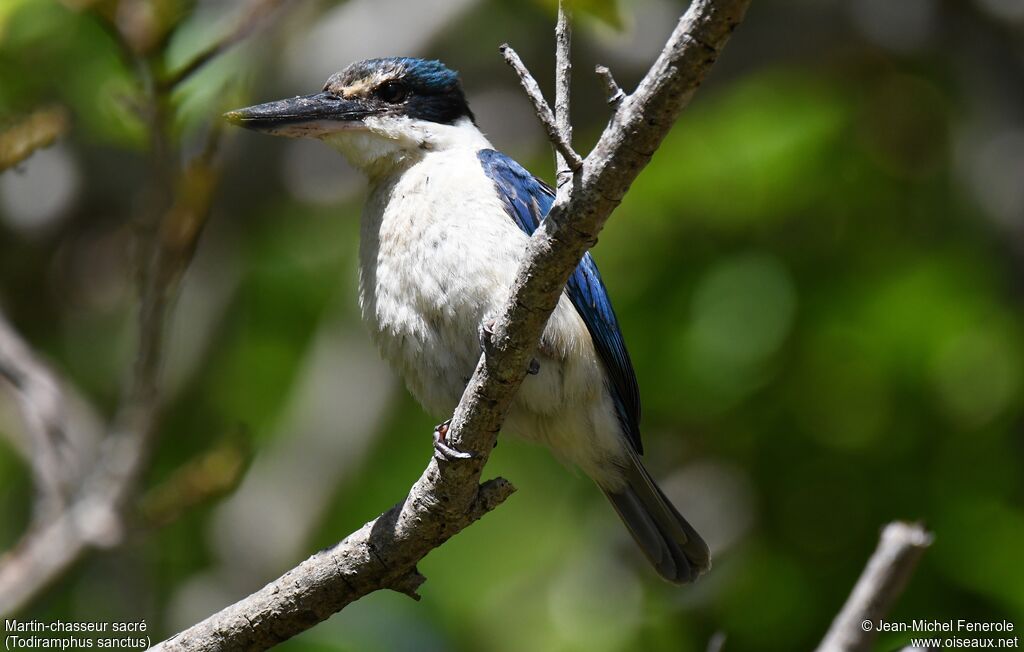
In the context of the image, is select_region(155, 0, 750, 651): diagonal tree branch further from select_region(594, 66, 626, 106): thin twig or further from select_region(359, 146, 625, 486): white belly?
select_region(359, 146, 625, 486): white belly

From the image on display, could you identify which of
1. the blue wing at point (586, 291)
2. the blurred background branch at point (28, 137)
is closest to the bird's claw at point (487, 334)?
the blue wing at point (586, 291)

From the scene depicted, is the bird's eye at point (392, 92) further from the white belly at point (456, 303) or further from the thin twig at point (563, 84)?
the thin twig at point (563, 84)

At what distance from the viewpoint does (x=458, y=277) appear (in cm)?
332

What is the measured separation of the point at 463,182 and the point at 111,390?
3283mm

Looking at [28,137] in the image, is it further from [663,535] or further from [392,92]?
[663,535]

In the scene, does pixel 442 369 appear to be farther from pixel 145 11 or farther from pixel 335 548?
pixel 145 11

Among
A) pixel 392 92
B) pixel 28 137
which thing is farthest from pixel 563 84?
pixel 392 92

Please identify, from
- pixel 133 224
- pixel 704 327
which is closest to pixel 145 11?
pixel 133 224

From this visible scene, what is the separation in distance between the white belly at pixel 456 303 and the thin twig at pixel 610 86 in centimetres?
112

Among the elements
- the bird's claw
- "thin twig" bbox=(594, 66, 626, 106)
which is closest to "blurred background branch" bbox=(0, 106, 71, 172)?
the bird's claw

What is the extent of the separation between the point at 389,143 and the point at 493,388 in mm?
1439

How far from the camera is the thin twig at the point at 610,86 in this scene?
212 centimetres

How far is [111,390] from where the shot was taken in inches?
243

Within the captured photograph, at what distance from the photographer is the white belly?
3.33 meters
